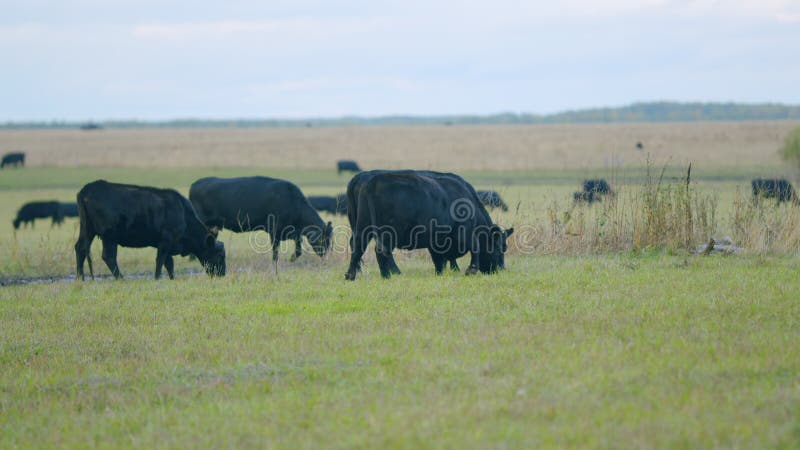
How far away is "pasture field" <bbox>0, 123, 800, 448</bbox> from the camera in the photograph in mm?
6324

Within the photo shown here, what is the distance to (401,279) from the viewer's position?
13344mm

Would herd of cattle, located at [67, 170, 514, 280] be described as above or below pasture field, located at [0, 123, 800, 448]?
above

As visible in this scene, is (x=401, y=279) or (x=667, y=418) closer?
(x=667, y=418)

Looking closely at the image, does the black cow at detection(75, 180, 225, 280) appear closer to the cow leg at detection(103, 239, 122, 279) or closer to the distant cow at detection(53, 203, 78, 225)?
the cow leg at detection(103, 239, 122, 279)

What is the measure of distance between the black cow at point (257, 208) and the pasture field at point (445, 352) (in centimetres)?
424

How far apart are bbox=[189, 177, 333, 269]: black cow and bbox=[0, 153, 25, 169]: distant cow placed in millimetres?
38840

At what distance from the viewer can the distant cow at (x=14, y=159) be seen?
181 ft

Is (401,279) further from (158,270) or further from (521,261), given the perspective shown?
(158,270)

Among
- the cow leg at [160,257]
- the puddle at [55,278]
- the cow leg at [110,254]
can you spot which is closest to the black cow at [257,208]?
the puddle at [55,278]

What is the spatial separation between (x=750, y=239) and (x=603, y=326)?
24.9 feet

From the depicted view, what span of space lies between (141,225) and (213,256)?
4.37 ft

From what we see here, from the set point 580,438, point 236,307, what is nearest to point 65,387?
point 236,307

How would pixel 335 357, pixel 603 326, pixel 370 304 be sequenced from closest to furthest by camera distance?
pixel 335 357 → pixel 603 326 → pixel 370 304

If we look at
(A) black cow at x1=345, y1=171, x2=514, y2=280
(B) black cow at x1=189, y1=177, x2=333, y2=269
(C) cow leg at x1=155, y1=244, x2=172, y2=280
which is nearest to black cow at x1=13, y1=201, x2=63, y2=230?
(B) black cow at x1=189, y1=177, x2=333, y2=269
